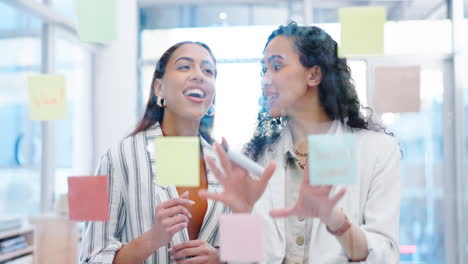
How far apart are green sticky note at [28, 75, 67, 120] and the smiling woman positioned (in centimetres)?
14

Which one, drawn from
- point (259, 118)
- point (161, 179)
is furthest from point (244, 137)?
point (161, 179)

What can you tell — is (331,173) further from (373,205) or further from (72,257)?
(72,257)

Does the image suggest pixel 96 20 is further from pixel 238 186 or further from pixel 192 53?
pixel 238 186

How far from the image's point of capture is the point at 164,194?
2.27ft

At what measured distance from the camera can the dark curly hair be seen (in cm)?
68

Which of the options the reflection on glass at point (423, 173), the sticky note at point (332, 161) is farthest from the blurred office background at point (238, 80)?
the sticky note at point (332, 161)

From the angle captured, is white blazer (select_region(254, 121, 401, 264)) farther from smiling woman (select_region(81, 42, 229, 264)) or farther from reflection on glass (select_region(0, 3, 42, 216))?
reflection on glass (select_region(0, 3, 42, 216))

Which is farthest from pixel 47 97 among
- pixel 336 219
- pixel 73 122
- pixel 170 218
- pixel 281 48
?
pixel 336 219

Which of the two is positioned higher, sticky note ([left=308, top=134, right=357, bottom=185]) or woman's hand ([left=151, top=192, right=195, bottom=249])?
Answer: sticky note ([left=308, top=134, right=357, bottom=185])

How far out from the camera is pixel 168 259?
708 millimetres

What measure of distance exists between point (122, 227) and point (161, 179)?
0.40 feet

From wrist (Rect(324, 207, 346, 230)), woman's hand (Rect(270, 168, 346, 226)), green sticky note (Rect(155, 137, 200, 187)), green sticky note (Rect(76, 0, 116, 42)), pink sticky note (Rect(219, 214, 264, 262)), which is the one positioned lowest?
pink sticky note (Rect(219, 214, 264, 262))

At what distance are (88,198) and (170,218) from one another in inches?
6.0

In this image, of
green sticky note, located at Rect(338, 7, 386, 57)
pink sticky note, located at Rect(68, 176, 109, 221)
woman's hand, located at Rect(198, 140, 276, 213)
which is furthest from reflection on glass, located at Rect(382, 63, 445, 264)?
pink sticky note, located at Rect(68, 176, 109, 221)
